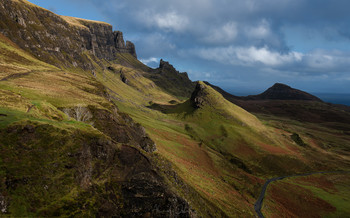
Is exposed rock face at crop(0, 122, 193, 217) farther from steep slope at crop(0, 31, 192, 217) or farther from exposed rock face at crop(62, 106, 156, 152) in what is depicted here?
exposed rock face at crop(62, 106, 156, 152)

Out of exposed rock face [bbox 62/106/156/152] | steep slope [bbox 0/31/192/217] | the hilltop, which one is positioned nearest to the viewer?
steep slope [bbox 0/31/192/217]

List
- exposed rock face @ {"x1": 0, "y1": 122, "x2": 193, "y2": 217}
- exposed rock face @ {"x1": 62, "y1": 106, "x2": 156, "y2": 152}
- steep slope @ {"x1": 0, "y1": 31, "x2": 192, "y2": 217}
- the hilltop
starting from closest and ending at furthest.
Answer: steep slope @ {"x1": 0, "y1": 31, "x2": 192, "y2": 217} < exposed rock face @ {"x1": 0, "y1": 122, "x2": 193, "y2": 217} < the hilltop < exposed rock face @ {"x1": 62, "y1": 106, "x2": 156, "y2": 152}

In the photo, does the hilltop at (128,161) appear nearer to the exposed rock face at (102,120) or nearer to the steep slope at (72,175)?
the steep slope at (72,175)

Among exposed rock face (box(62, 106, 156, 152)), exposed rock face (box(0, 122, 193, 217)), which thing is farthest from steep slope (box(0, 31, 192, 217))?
exposed rock face (box(62, 106, 156, 152))

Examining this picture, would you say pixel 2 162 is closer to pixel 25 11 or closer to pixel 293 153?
pixel 293 153

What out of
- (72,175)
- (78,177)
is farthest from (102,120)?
(72,175)

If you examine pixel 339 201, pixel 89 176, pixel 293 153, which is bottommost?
pixel 339 201

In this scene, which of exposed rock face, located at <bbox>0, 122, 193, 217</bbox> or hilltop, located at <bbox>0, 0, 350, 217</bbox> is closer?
exposed rock face, located at <bbox>0, 122, 193, 217</bbox>

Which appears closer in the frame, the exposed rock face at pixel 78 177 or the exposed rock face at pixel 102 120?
the exposed rock face at pixel 78 177

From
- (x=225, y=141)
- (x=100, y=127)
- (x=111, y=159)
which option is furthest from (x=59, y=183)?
(x=225, y=141)

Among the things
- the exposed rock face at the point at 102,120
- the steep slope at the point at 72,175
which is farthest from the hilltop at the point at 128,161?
the exposed rock face at the point at 102,120

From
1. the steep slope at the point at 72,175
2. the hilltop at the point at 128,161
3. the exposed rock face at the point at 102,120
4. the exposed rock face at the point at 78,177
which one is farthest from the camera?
the exposed rock face at the point at 102,120

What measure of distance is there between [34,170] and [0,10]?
201976 millimetres

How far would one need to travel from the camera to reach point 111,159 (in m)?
26.4
